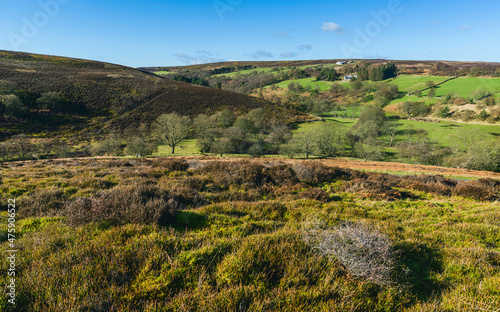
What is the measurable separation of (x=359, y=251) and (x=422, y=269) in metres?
1.56

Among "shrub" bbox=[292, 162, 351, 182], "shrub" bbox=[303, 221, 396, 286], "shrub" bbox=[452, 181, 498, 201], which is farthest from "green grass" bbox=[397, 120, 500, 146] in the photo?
"shrub" bbox=[303, 221, 396, 286]

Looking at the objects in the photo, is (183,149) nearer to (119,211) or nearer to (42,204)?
(42,204)

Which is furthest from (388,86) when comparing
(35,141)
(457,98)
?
(35,141)

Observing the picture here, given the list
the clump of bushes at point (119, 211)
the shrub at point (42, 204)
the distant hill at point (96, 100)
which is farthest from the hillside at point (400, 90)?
the clump of bushes at point (119, 211)

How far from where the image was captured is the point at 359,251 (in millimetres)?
3717

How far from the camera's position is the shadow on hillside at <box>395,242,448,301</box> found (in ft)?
11.5

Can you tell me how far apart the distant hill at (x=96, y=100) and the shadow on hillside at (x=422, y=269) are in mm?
63148

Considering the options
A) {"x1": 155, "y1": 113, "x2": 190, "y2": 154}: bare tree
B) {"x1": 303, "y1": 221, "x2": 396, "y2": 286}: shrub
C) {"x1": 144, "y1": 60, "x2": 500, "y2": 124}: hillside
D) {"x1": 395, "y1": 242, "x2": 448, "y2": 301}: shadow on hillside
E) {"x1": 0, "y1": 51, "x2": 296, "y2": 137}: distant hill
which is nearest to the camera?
{"x1": 303, "y1": 221, "x2": 396, "y2": 286}: shrub

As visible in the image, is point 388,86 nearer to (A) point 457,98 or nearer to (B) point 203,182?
(A) point 457,98

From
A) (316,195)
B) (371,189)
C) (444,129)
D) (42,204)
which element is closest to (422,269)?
(316,195)

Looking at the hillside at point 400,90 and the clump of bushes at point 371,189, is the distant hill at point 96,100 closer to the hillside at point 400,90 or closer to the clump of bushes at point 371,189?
the hillside at point 400,90

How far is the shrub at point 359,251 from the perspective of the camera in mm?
3355

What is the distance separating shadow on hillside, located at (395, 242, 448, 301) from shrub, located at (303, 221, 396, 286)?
378 mm

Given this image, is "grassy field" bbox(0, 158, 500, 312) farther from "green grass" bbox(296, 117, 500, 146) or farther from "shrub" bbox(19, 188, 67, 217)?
"green grass" bbox(296, 117, 500, 146)
